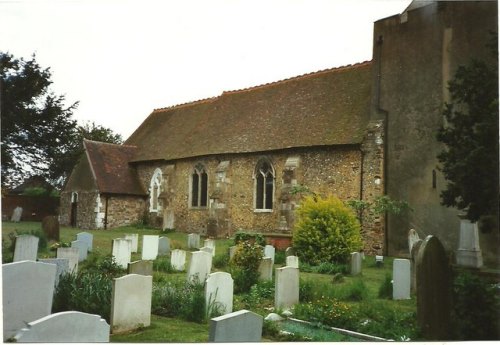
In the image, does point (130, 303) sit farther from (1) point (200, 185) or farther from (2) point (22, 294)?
(1) point (200, 185)

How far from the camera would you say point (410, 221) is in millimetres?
12984

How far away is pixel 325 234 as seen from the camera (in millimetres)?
11578

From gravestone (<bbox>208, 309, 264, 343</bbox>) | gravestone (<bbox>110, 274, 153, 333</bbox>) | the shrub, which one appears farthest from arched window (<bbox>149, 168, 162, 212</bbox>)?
gravestone (<bbox>208, 309, 264, 343</bbox>)

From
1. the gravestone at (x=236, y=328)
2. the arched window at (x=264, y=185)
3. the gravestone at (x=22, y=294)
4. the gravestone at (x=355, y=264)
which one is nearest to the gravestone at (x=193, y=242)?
the arched window at (x=264, y=185)

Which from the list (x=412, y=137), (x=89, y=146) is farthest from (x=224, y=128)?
(x=412, y=137)

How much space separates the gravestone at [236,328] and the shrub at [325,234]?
7.00 metres

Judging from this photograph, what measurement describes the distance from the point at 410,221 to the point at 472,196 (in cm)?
675

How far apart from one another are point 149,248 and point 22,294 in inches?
270

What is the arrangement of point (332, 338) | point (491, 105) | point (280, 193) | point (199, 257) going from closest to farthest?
point (332, 338) < point (491, 105) < point (199, 257) < point (280, 193)

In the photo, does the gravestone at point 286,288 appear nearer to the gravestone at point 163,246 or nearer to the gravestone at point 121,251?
the gravestone at point 121,251

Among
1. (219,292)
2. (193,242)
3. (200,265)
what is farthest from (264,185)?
(219,292)

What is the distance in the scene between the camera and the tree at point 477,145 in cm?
629

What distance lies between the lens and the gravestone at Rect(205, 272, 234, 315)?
6379mm

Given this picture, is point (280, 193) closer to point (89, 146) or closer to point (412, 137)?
point (412, 137)
